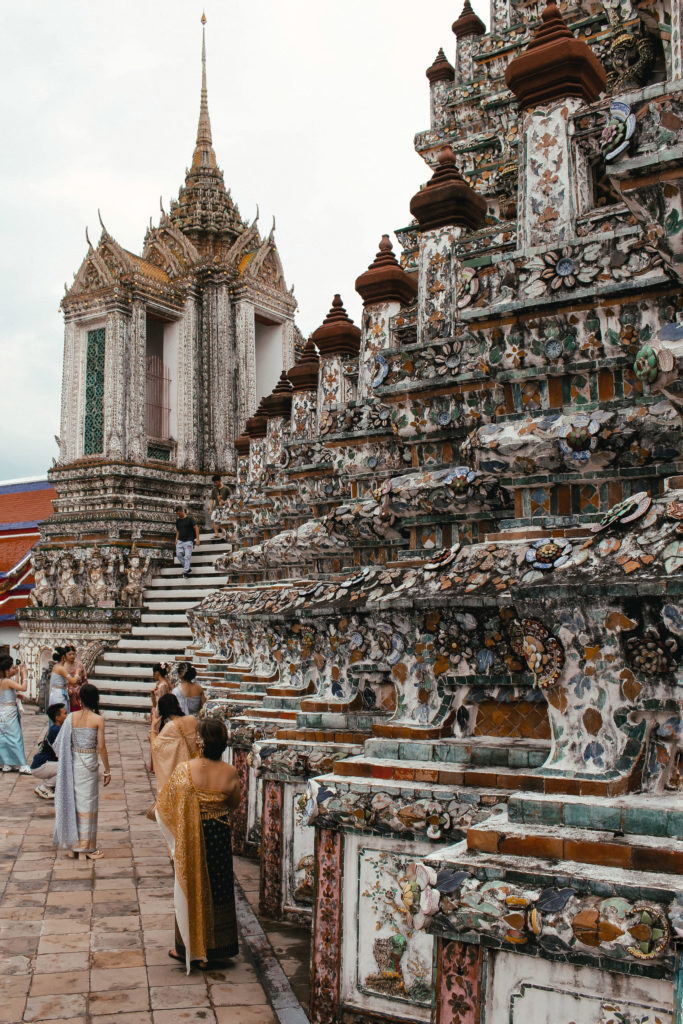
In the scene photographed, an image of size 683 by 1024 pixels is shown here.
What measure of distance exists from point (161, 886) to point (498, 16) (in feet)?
25.0

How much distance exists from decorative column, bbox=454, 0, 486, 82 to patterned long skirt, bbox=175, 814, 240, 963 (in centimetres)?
687

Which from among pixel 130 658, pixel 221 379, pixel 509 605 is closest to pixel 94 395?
pixel 221 379

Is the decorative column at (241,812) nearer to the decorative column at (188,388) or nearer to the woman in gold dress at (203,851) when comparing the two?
the woman in gold dress at (203,851)

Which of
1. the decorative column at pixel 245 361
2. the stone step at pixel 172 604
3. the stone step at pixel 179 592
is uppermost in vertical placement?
the decorative column at pixel 245 361

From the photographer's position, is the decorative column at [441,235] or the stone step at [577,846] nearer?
the stone step at [577,846]

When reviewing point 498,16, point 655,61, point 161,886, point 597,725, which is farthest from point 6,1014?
point 498,16

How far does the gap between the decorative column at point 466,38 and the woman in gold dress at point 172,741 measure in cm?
606

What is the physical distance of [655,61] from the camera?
6082 mm

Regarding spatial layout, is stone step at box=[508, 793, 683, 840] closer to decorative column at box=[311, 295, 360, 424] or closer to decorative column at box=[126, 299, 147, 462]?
decorative column at box=[311, 295, 360, 424]

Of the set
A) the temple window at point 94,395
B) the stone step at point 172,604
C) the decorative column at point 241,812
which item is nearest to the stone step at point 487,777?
the decorative column at point 241,812

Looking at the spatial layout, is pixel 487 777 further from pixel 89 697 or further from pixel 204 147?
pixel 204 147

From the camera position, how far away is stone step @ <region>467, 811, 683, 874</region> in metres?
2.64

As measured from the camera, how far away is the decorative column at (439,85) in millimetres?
9086

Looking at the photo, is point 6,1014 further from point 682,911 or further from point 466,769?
point 682,911
